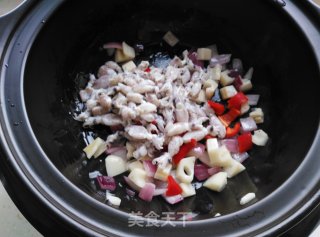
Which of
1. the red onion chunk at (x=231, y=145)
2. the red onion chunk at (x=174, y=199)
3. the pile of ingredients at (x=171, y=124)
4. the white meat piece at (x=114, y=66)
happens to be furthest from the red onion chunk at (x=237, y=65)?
the red onion chunk at (x=174, y=199)

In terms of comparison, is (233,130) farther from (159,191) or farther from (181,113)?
(159,191)

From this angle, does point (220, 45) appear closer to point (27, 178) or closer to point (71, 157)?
point (71, 157)

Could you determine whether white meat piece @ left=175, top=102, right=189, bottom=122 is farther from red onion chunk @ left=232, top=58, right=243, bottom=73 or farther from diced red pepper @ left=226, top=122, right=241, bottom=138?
red onion chunk @ left=232, top=58, right=243, bottom=73

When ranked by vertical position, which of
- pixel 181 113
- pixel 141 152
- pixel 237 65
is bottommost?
pixel 141 152

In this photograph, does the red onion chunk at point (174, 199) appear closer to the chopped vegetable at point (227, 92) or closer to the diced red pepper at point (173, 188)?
the diced red pepper at point (173, 188)

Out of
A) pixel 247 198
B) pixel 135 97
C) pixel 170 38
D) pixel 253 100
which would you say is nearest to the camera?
pixel 247 198

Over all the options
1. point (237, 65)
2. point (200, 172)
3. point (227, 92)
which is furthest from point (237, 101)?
point (200, 172)

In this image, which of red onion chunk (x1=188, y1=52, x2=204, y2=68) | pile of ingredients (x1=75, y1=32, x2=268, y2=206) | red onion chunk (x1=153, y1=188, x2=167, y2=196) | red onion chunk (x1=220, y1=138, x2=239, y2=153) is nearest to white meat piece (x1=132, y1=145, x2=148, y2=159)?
pile of ingredients (x1=75, y1=32, x2=268, y2=206)
